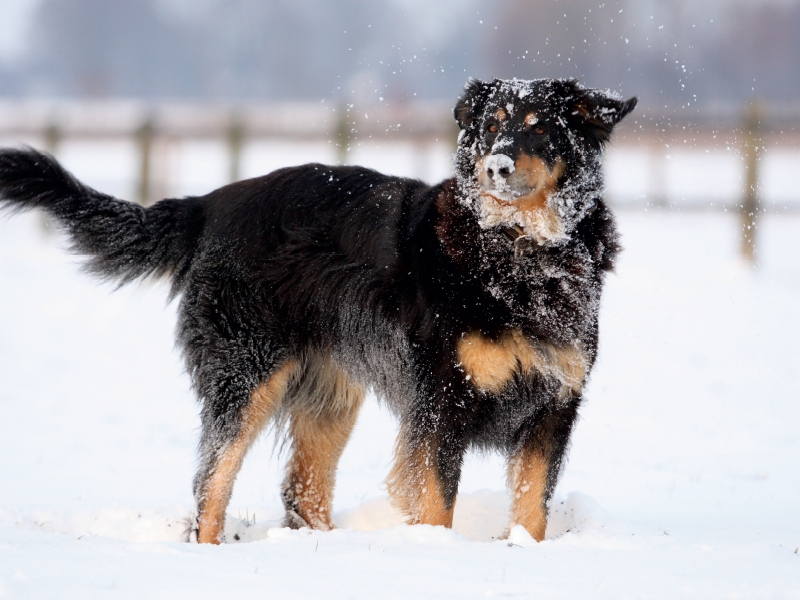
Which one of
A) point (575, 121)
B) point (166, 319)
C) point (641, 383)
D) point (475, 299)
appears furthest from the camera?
point (166, 319)

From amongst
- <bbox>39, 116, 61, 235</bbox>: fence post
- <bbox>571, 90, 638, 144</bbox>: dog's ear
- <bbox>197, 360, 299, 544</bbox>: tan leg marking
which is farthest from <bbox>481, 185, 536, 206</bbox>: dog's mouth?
<bbox>39, 116, 61, 235</bbox>: fence post

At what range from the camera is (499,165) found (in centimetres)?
384

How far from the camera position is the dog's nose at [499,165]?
12.6 ft

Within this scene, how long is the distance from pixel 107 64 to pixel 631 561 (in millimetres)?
86541

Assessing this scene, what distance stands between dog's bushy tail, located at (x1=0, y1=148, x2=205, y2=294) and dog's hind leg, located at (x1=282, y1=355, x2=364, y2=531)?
3.23ft

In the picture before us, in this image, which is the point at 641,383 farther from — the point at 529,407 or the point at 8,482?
the point at 8,482

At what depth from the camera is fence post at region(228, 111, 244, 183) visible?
48.2 feet

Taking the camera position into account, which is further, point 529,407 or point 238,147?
point 238,147

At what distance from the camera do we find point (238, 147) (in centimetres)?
1484

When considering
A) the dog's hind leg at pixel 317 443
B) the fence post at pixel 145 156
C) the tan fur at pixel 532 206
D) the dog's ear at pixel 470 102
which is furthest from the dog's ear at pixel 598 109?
the fence post at pixel 145 156

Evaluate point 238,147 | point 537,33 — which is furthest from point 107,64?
point 238,147

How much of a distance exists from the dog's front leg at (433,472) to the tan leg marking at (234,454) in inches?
33.4

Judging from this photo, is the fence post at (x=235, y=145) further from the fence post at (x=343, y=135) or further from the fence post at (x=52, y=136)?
the fence post at (x=52, y=136)

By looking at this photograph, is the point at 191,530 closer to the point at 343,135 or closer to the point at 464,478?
the point at 464,478
